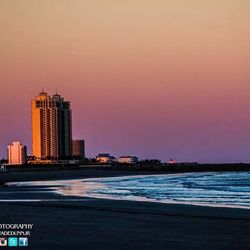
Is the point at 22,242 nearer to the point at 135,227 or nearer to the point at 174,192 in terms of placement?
the point at 135,227

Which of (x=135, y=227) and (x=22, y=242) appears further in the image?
(x=135, y=227)

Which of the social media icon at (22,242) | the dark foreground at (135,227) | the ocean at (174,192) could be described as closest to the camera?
the social media icon at (22,242)

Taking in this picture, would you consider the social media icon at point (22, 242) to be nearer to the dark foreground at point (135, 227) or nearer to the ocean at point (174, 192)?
the dark foreground at point (135, 227)

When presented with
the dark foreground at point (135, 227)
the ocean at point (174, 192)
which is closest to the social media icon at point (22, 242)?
the dark foreground at point (135, 227)

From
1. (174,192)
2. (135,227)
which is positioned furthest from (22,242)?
(174,192)

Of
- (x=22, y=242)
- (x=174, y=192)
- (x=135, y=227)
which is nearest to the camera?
(x=22, y=242)

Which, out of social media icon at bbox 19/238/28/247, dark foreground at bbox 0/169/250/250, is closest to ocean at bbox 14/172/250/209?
dark foreground at bbox 0/169/250/250

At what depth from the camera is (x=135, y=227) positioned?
19953mm

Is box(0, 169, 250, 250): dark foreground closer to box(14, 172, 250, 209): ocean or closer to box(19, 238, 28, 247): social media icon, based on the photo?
box(19, 238, 28, 247): social media icon

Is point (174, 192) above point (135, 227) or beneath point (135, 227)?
above

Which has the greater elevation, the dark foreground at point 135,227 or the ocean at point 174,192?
the ocean at point 174,192

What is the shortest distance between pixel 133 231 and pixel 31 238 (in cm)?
357

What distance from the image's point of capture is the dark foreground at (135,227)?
1596 centimetres

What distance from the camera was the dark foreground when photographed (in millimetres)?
15961
